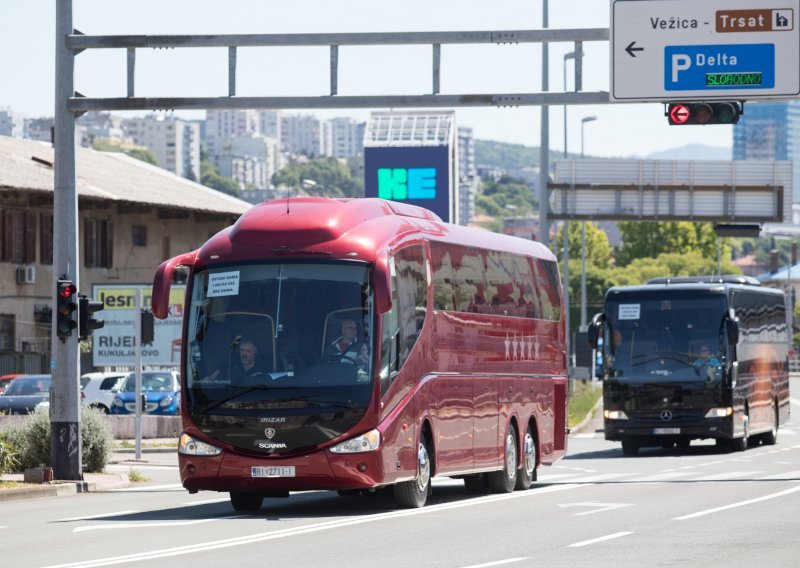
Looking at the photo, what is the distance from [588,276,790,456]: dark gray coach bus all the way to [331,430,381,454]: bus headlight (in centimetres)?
1558

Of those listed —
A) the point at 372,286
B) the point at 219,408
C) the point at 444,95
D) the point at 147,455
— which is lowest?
the point at 147,455

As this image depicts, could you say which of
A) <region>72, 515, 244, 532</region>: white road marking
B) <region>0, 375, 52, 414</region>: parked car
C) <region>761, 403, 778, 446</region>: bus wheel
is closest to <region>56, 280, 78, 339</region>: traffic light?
<region>72, 515, 244, 532</region>: white road marking

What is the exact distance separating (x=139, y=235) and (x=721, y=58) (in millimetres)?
41263

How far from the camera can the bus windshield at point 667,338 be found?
34.6 metres

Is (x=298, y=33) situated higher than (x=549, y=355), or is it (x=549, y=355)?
(x=298, y=33)

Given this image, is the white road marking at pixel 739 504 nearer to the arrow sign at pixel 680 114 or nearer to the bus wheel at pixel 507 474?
the bus wheel at pixel 507 474

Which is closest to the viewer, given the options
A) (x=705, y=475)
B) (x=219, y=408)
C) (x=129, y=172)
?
(x=219, y=408)

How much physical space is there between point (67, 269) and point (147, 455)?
41.0 feet

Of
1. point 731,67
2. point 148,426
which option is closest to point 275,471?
point 731,67

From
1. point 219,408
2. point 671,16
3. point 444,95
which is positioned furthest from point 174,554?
point 671,16

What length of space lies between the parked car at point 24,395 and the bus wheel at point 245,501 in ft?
69.4

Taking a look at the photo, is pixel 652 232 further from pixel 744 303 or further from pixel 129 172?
pixel 744 303

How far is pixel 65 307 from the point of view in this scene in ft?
83.8

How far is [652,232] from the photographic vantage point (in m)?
162
